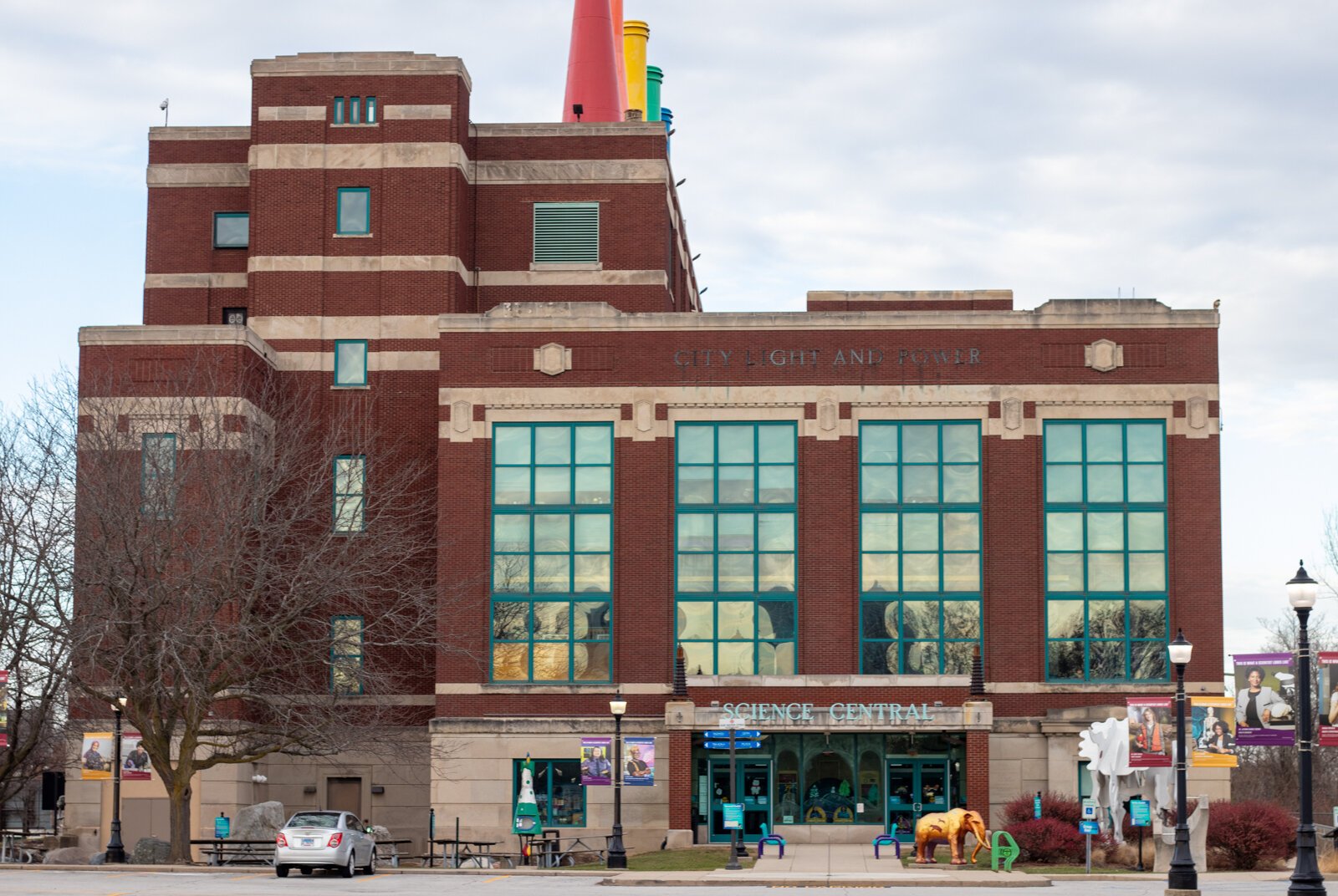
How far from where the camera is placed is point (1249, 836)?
44312mm

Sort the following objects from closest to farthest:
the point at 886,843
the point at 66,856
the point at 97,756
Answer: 1. the point at 97,756
2. the point at 886,843
3. the point at 66,856

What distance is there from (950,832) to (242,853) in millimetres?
18760

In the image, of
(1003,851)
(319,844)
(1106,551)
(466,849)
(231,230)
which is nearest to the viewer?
(319,844)

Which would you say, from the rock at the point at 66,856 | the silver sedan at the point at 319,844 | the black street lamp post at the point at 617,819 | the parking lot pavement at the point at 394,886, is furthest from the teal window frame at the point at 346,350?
the parking lot pavement at the point at 394,886

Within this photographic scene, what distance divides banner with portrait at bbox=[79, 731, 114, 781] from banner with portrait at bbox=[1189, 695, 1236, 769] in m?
29.6

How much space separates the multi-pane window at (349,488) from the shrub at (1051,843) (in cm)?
2436

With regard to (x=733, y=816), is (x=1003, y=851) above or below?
below

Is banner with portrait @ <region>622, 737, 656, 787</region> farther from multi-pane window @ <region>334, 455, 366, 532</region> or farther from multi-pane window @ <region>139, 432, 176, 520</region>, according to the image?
multi-pane window @ <region>139, 432, 176, 520</region>

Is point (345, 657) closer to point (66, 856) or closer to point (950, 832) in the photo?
point (66, 856)

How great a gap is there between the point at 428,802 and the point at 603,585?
409 inches

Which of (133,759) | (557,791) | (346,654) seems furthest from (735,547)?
(133,759)

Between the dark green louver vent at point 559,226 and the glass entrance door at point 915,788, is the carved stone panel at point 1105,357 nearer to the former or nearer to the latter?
the glass entrance door at point 915,788

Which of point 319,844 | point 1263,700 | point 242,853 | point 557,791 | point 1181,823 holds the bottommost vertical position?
point 242,853

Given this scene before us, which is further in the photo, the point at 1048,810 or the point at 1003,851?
the point at 1048,810
